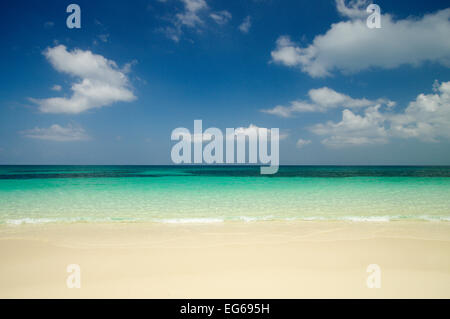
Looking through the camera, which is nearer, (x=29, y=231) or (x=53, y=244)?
(x=53, y=244)

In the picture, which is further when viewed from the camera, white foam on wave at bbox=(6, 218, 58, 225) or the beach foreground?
white foam on wave at bbox=(6, 218, 58, 225)

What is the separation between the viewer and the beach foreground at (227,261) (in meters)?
2.93

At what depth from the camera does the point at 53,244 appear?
14.8 ft

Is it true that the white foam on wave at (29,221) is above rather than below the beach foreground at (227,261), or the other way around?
below

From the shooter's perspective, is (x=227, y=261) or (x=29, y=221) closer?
(x=227, y=261)

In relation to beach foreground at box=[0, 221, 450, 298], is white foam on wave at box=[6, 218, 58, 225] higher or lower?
lower

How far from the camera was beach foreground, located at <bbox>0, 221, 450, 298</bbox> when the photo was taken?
2.93 meters

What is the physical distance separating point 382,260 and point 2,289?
20.0ft

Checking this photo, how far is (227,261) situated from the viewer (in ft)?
12.1

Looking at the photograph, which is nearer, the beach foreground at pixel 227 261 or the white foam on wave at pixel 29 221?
the beach foreground at pixel 227 261
